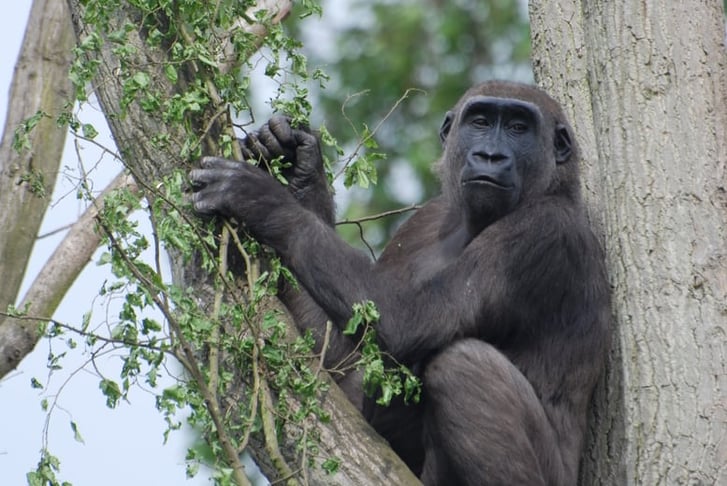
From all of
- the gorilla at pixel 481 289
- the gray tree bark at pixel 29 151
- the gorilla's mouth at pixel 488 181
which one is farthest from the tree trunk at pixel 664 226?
the gray tree bark at pixel 29 151

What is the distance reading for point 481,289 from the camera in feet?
18.9

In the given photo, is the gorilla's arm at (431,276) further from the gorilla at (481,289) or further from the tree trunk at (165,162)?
the tree trunk at (165,162)

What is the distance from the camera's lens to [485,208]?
6.00 meters

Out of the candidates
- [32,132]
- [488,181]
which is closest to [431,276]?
[488,181]

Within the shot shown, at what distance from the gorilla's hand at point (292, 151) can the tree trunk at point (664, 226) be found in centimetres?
140

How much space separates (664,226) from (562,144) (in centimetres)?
126

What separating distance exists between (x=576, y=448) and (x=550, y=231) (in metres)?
1.03

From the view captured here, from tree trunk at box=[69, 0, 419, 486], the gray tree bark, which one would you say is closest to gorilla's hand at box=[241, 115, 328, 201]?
tree trunk at box=[69, 0, 419, 486]

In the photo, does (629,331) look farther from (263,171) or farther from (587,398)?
(263,171)

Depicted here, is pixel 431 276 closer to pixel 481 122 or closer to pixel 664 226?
pixel 481 122

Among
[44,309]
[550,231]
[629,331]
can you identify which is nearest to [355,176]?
[550,231]

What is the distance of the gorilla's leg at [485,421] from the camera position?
5516 mm

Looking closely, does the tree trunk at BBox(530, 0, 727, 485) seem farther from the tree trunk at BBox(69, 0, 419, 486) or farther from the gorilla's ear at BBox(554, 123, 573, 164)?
the tree trunk at BBox(69, 0, 419, 486)

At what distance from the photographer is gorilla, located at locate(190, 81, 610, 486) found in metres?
5.53
